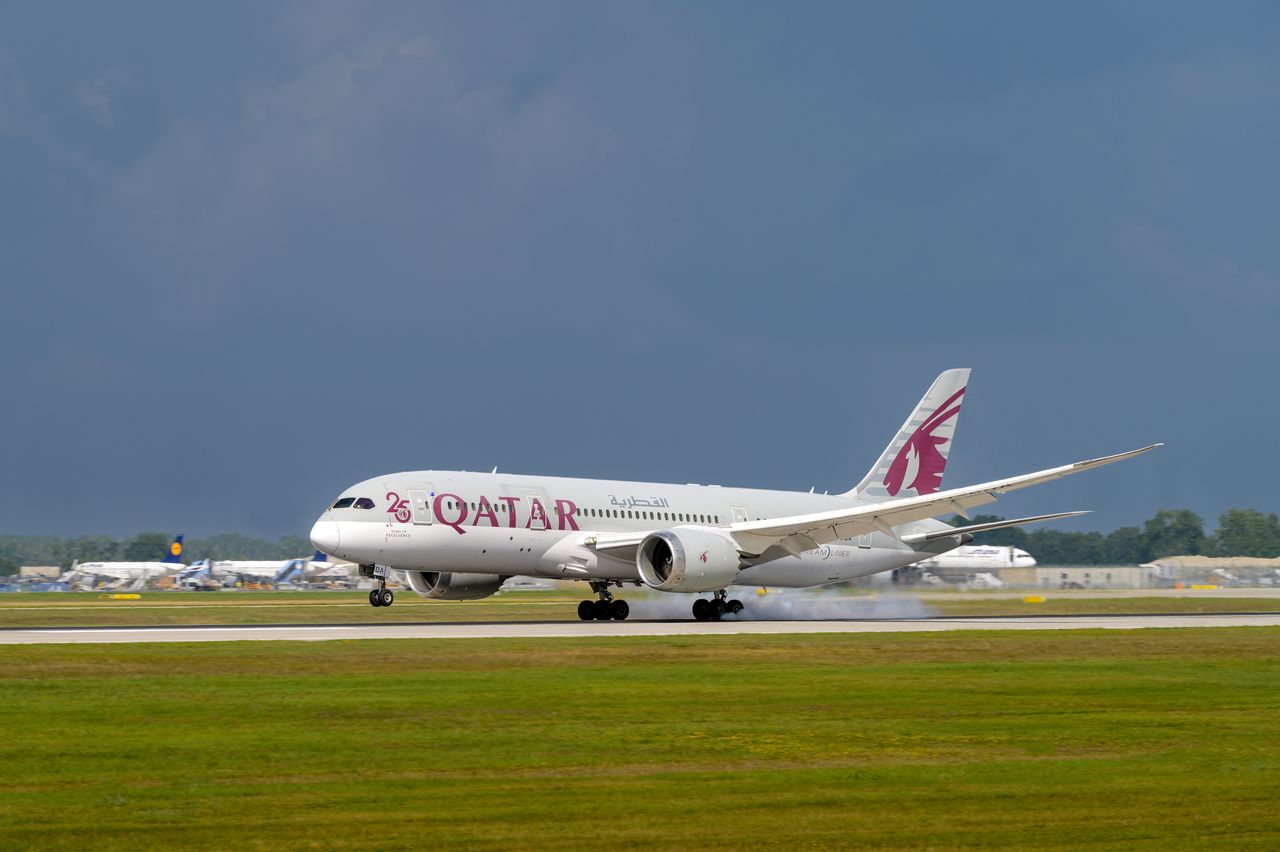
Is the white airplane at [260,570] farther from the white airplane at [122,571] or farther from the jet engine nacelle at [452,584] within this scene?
the jet engine nacelle at [452,584]

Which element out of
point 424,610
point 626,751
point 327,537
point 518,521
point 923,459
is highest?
point 923,459

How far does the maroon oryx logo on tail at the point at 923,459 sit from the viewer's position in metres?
58.7

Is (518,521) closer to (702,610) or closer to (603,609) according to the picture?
(603,609)

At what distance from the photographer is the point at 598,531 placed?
156 ft

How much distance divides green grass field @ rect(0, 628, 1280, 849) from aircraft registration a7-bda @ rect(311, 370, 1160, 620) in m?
13.6

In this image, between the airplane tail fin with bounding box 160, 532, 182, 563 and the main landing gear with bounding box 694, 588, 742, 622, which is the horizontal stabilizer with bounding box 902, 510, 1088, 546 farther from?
the airplane tail fin with bounding box 160, 532, 182, 563

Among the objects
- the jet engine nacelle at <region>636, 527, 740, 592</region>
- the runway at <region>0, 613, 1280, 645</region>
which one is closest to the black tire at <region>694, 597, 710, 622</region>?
the runway at <region>0, 613, 1280, 645</region>

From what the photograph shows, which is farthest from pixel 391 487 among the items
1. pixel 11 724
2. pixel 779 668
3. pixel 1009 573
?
pixel 1009 573

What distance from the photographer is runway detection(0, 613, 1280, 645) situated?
35844mm

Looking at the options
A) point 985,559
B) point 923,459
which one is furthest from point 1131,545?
point 923,459

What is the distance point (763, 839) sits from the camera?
42.7 feet

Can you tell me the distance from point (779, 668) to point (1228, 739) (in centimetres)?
1012

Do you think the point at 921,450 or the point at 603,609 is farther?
the point at 921,450

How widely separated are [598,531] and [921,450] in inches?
659
